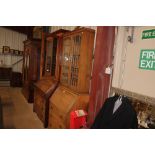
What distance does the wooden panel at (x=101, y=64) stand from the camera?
6.97ft

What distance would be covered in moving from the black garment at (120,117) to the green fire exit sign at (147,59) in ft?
1.34

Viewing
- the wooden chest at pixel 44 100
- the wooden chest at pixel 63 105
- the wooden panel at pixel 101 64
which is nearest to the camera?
the wooden panel at pixel 101 64

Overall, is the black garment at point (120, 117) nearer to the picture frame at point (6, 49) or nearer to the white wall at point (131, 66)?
the white wall at point (131, 66)

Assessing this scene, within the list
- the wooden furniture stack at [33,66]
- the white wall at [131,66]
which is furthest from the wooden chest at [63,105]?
the wooden furniture stack at [33,66]

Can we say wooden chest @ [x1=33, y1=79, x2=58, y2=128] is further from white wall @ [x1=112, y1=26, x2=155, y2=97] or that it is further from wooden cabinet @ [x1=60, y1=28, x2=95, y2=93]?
white wall @ [x1=112, y1=26, x2=155, y2=97]

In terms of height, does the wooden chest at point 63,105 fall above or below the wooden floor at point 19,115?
above

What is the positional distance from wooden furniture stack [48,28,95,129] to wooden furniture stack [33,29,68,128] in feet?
1.18

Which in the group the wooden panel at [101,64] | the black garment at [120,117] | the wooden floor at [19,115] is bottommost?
the wooden floor at [19,115]

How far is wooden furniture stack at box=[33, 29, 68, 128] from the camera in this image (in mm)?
3408

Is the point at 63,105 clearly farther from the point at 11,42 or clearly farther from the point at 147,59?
Result: the point at 11,42
